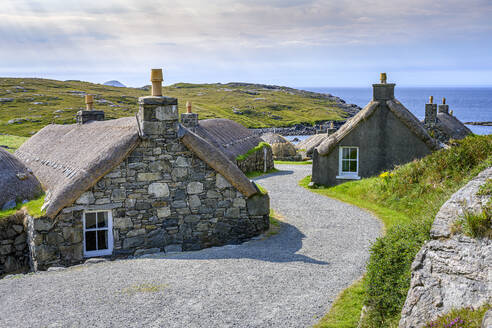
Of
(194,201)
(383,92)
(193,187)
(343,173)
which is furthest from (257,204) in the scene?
(383,92)

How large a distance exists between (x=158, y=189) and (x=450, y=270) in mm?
9180

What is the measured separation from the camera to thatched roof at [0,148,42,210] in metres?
14.6

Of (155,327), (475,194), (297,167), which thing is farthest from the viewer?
(297,167)

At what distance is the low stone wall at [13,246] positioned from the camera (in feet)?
45.1

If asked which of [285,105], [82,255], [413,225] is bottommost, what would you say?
[82,255]

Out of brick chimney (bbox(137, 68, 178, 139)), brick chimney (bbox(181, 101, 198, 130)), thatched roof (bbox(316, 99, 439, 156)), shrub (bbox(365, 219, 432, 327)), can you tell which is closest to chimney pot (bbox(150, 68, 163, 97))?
brick chimney (bbox(137, 68, 178, 139))

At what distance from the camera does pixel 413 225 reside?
855cm

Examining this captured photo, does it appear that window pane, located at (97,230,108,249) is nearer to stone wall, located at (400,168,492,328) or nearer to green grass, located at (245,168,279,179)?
stone wall, located at (400,168,492,328)

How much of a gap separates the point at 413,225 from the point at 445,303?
2.73 metres

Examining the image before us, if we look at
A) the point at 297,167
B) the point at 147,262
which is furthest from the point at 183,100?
the point at 147,262

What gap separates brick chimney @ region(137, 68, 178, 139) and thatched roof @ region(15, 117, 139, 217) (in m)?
0.40

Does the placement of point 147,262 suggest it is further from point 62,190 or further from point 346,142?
point 346,142

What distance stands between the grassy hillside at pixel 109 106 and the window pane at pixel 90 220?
6187 centimetres

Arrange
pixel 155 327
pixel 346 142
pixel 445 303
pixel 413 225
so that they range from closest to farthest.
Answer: pixel 445 303, pixel 155 327, pixel 413 225, pixel 346 142
